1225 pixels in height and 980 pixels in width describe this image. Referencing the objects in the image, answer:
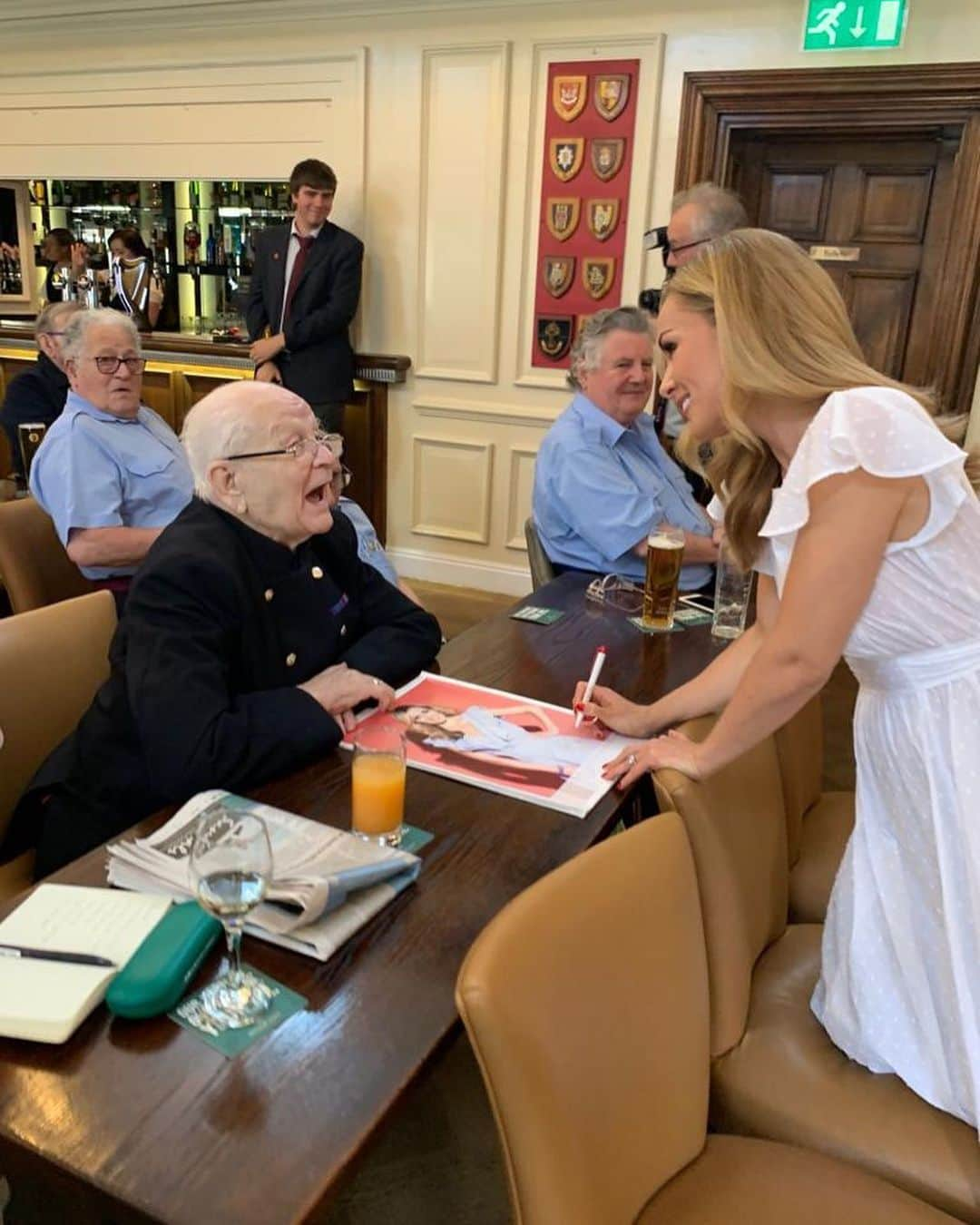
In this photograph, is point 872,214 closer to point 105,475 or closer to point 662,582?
point 662,582

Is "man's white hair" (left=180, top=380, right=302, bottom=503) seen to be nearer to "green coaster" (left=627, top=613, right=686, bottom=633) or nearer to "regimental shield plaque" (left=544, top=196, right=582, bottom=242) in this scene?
"green coaster" (left=627, top=613, right=686, bottom=633)

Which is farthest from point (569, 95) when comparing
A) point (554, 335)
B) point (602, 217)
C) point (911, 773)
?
point (911, 773)

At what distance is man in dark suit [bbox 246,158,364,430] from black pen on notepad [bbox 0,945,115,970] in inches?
153

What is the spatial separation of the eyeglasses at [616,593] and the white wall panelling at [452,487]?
251 cm

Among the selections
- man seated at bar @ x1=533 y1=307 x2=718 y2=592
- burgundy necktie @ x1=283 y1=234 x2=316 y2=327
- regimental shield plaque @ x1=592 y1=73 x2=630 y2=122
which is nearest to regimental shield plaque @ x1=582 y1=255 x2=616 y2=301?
regimental shield plaque @ x1=592 y1=73 x2=630 y2=122

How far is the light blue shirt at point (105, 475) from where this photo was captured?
8.14 ft

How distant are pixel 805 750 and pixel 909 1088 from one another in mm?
743

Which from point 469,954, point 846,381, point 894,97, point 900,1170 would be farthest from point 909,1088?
point 894,97

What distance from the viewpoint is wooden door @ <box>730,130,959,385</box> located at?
405 cm

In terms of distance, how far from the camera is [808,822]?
1.99m

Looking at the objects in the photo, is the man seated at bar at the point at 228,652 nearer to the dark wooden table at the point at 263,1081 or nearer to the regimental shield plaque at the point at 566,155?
the dark wooden table at the point at 263,1081

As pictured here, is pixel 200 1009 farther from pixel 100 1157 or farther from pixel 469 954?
pixel 469 954

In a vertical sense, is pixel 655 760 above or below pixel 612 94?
below

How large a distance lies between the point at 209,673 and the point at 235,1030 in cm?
59
